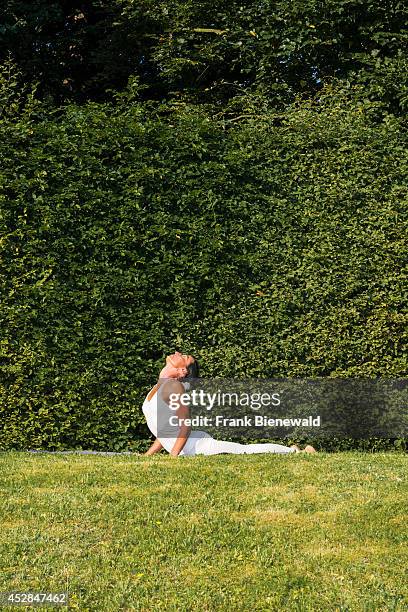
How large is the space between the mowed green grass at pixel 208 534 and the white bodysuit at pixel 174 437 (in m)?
0.82

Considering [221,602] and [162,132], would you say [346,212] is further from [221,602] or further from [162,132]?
[221,602]

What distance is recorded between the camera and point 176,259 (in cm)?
808

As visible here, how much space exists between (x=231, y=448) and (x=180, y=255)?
1.99m

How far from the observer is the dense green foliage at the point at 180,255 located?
26.1ft

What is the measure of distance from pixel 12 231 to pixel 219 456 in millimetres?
2980

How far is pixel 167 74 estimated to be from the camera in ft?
49.0

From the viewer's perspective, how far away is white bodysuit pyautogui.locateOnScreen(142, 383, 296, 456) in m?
7.70

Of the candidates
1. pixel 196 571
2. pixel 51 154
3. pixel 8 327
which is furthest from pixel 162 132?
pixel 196 571

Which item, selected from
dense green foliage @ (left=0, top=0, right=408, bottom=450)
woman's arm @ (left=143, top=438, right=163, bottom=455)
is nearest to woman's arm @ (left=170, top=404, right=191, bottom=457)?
woman's arm @ (left=143, top=438, right=163, bottom=455)

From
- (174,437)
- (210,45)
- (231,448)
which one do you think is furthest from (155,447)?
(210,45)

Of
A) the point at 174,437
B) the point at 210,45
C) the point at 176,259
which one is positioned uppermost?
the point at 210,45

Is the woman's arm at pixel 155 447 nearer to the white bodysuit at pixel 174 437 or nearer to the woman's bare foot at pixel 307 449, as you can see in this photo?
the white bodysuit at pixel 174 437

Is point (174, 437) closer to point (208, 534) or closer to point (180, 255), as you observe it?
point (180, 255)

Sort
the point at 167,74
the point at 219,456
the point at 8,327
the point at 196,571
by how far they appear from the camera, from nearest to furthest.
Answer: the point at 196,571 → the point at 219,456 → the point at 8,327 → the point at 167,74
